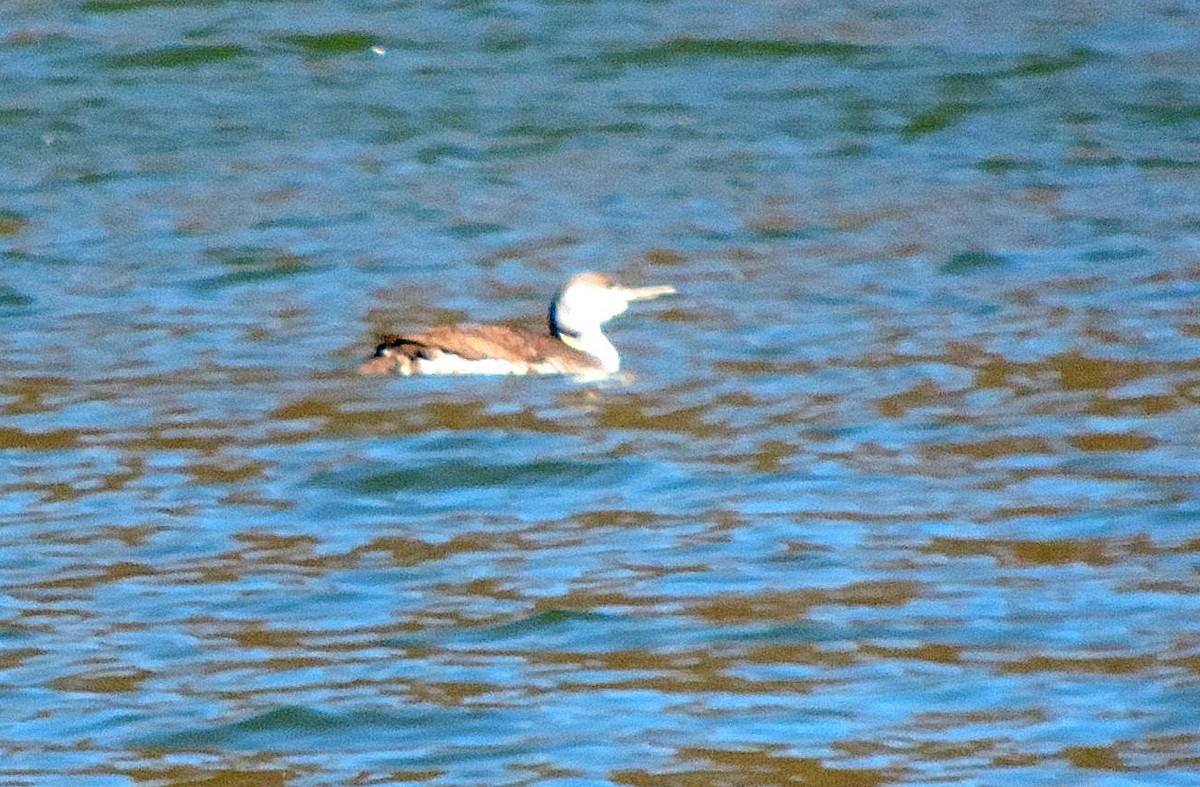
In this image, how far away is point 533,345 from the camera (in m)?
10.8

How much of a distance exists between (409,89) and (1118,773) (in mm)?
12410

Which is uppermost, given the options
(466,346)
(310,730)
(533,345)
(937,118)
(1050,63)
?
(1050,63)

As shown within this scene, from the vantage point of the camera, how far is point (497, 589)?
741 centimetres

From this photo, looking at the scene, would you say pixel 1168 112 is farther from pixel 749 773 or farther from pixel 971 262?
pixel 749 773

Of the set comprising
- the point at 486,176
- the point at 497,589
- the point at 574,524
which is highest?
the point at 486,176

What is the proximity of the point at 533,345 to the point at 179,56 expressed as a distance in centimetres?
855

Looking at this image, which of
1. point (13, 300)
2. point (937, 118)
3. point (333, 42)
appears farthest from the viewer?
point (333, 42)

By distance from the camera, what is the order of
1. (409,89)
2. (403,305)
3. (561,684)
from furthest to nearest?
(409,89)
(403,305)
(561,684)

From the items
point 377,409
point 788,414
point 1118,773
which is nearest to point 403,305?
point 377,409

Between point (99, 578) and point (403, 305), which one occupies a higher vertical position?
point (403, 305)

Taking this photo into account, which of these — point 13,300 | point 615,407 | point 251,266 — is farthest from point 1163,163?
point 13,300

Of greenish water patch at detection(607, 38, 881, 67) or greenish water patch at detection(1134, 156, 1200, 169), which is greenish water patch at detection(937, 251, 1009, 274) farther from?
greenish water patch at detection(607, 38, 881, 67)

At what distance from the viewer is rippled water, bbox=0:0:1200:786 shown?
6324 millimetres

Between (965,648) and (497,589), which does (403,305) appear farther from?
(965,648)
